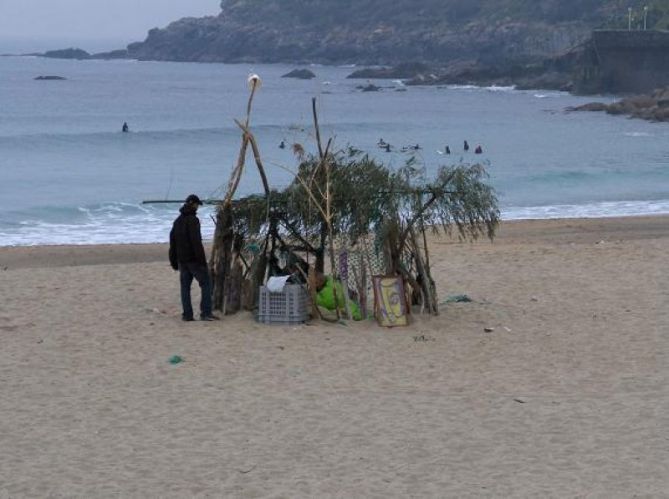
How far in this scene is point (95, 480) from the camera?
829 centimetres

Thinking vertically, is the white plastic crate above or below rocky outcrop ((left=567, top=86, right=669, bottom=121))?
above

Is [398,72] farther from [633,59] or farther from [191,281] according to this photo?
[191,281]

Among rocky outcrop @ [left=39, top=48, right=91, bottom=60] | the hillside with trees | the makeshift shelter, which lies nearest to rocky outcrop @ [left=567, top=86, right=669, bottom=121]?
the hillside with trees

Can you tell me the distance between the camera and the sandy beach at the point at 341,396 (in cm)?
840

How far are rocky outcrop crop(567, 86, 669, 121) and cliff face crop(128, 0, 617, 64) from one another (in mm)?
46818

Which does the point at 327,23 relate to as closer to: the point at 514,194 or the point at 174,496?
the point at 514,194

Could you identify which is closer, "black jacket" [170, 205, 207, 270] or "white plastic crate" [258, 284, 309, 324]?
"black jacket" [170, 205, 207, 270]

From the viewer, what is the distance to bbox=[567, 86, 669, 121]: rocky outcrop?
62625mm

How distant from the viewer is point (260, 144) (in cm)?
5197

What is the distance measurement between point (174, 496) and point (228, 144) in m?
43.5

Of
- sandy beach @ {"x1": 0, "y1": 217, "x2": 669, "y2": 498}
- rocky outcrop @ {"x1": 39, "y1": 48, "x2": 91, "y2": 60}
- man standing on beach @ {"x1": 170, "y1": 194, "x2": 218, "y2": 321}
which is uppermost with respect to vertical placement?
rocky outcrop @ {"x1": 39, "y1": 48, "x2": 91, "y2": 60}

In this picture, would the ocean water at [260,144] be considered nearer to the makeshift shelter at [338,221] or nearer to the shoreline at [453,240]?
the makeshift shelter at [338,221]

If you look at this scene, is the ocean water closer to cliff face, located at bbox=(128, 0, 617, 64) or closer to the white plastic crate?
the white plastic crate

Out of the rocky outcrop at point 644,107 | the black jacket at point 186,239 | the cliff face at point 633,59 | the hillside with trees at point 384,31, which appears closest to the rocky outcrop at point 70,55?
the hillside with trees at point 384,31
